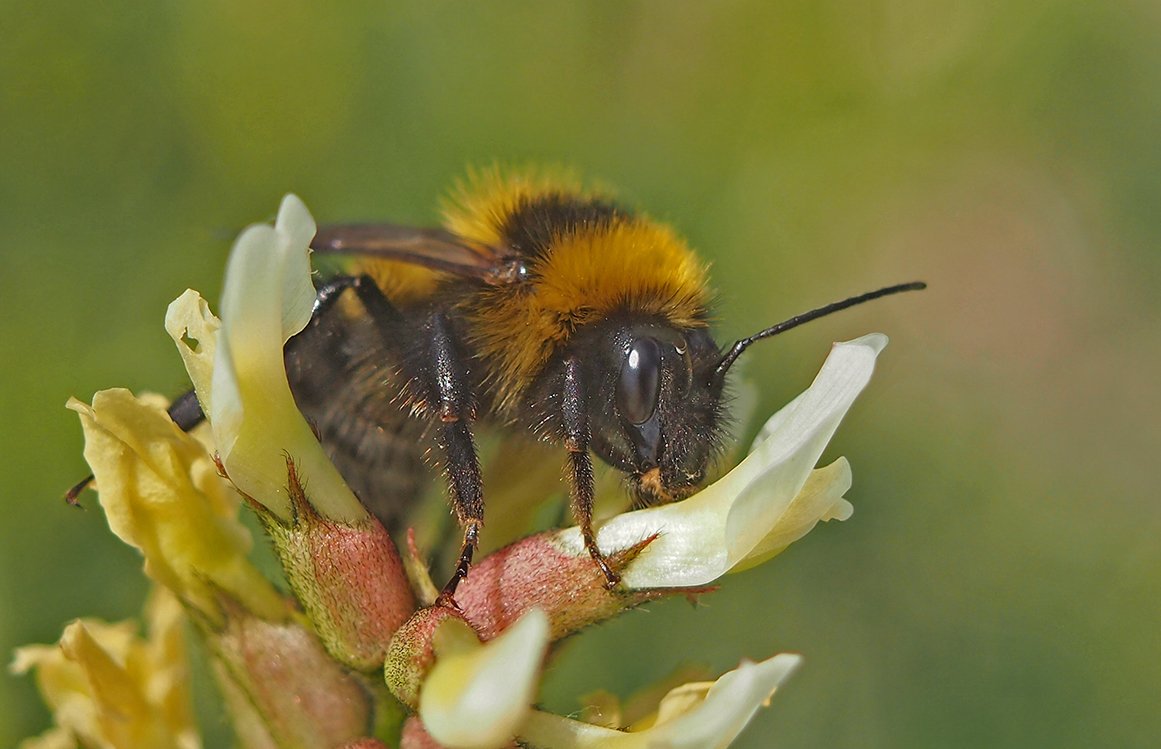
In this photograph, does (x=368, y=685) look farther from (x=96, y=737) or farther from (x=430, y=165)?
(x=430, y=165)

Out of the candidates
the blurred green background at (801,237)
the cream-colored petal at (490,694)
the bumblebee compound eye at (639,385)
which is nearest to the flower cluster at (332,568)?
the cream-colored petal at (490,694)

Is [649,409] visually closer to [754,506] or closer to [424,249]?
[754,506]

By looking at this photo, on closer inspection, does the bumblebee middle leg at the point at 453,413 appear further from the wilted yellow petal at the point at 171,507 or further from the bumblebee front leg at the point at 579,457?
the wilted yellow petal at the point at 171,507

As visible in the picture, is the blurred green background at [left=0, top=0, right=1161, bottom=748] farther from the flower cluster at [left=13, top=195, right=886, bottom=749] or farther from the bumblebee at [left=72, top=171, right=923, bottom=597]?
the flower cluster at [left=13, top=195, right=886, bottom=749]

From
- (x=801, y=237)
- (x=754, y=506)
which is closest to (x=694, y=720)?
(x=754, y=506)

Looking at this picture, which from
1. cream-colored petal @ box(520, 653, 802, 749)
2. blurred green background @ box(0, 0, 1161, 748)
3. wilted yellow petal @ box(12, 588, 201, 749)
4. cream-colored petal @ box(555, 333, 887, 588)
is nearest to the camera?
cream-colored petal @ box(520, 653, 802, 749)

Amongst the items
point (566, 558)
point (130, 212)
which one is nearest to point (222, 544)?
→ point (566, 558)

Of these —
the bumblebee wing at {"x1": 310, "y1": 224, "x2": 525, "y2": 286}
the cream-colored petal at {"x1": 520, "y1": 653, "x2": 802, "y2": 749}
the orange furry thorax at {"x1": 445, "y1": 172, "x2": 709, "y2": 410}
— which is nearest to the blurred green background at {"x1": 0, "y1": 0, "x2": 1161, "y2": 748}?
the bumblebee wing at {"x1": 310, "y1": 224, "x2": 525, "y2": 286}
